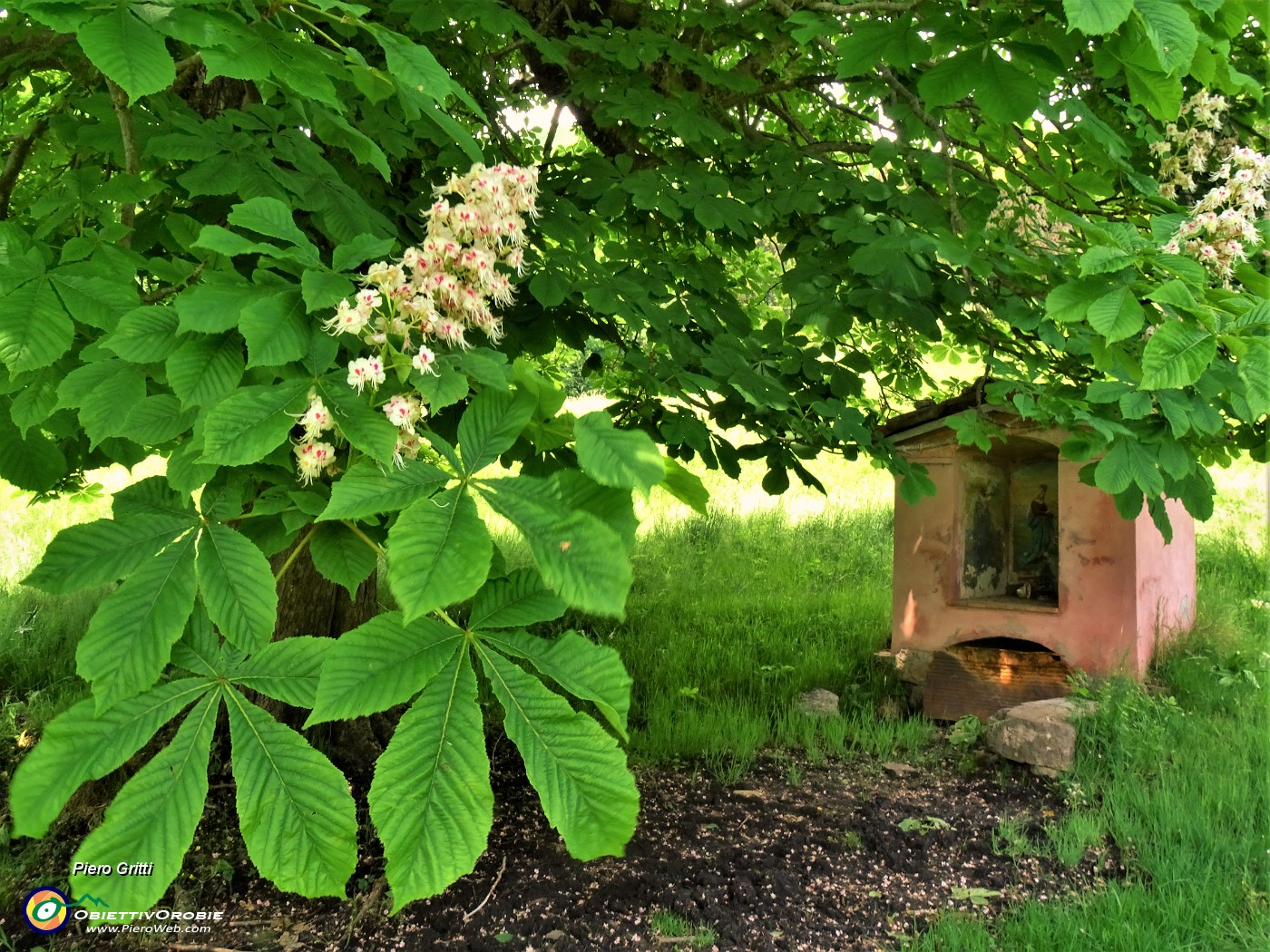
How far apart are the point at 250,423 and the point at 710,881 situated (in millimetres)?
2711

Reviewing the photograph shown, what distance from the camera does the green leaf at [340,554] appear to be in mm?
1300

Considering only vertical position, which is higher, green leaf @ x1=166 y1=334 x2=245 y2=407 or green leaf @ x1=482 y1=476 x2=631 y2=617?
green leaf @ x1=166 y1=334 x2=245 y2=407

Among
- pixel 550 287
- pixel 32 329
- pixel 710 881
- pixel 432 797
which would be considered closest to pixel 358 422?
pixel 432 797

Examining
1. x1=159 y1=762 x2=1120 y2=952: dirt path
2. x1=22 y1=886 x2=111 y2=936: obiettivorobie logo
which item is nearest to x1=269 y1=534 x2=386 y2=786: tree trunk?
x1=159 y1=762 x2=1120 y2=952: dirt path

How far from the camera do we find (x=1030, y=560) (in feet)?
19.5

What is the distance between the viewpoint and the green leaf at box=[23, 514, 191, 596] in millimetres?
1099

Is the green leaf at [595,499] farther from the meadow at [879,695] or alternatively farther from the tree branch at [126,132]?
the tree branch at [126,132]

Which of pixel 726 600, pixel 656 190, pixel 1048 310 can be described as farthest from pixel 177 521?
pixel 726 600

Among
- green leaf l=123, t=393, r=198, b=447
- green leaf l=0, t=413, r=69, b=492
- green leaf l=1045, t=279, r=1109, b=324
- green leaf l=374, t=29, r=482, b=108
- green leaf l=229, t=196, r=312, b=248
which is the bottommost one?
Result: green leaf l=123, t=393, r=198, b=447

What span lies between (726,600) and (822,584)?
Answer: 3.22ft

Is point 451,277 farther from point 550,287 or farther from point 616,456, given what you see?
point 550,287

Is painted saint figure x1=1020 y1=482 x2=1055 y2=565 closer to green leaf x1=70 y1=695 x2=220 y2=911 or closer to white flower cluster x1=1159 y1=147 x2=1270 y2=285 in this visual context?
white flower cluster x1=1159 y1=147 x2=1270 y2=285

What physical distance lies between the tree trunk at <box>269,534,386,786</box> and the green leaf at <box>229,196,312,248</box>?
2887 mm

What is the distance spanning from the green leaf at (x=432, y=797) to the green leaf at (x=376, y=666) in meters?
0.04
